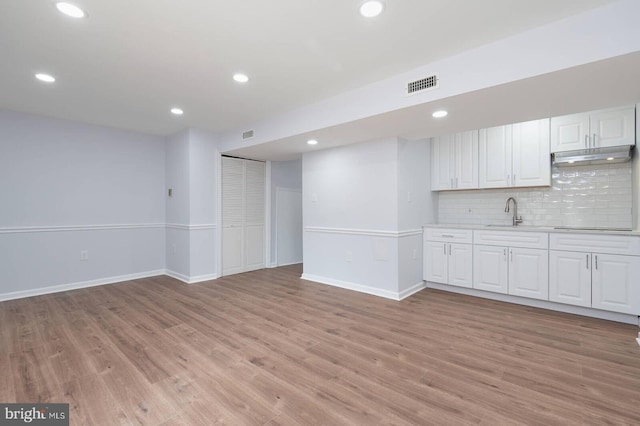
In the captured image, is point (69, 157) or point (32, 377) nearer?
point (32, 377)

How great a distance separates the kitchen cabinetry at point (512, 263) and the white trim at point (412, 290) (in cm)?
74

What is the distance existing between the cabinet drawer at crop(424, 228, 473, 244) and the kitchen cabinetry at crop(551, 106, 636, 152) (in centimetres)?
152

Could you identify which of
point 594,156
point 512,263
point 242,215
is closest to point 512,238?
point 512,263

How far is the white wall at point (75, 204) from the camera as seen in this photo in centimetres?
408

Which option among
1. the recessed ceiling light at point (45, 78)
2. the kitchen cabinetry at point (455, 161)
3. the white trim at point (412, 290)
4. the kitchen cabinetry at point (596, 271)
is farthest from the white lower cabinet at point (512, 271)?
the recessed ceiling light at point (45, 78)

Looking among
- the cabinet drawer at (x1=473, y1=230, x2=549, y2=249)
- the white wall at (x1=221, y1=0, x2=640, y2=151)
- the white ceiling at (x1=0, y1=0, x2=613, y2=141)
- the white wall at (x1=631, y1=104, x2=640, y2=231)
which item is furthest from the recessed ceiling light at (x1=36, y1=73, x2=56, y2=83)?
the white wall at (x1=631, y1=104, x2=640, y2=231)

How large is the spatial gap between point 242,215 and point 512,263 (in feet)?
14.7

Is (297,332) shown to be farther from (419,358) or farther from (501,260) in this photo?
(501,260)

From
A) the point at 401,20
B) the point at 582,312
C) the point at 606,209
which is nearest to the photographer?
the point at 401,20

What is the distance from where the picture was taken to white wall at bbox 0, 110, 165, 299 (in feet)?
13.4

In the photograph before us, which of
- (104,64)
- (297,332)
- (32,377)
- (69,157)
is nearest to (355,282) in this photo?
(297,332)

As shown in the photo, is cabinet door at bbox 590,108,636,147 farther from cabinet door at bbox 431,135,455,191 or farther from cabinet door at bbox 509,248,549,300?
cabinet door at bbox 431,135,455,191

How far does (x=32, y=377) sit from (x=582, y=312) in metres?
5.29

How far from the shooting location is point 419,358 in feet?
7.80
